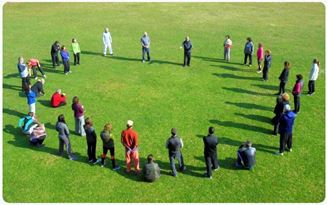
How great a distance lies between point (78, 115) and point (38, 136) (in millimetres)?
1852

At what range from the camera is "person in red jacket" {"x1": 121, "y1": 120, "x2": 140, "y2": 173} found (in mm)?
14156

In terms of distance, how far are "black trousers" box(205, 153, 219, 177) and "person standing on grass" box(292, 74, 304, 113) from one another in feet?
20.8

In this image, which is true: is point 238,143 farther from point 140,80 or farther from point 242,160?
point 140,80

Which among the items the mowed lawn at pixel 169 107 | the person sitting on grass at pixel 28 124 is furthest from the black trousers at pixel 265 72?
the person sitting on grass at pixel 28 124

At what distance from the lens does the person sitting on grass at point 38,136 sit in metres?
16.1

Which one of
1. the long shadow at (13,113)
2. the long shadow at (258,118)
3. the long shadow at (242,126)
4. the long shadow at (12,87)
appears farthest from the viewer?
the long shadow at (12,87)

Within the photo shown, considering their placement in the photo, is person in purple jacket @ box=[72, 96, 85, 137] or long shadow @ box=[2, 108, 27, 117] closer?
person in purple jacket @ box=[72, 96, 85, 137]

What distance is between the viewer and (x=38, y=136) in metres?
16.1

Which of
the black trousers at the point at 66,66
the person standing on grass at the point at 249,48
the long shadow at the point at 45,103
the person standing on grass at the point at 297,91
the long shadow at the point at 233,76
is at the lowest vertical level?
the long shadow at the point at 45,103

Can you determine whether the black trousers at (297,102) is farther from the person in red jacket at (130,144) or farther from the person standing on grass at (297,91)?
the person in red jacket at (130,144)

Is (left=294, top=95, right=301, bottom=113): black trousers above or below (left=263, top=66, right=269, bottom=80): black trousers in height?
below

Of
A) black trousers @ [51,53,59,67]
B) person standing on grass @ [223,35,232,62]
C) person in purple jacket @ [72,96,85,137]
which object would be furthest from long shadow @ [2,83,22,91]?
person standing on grass @ [223,35,232,62]

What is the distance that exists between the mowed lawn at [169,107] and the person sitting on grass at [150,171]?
0.88 ft

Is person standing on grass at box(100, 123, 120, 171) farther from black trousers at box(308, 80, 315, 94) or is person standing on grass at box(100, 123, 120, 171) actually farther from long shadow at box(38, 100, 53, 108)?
black trousers at box(308, 80, 315, 94)
